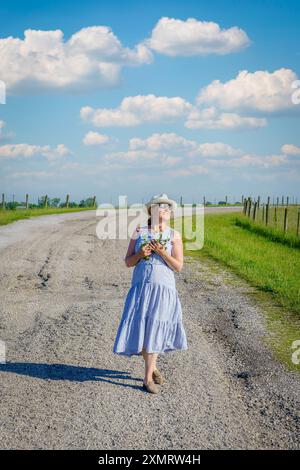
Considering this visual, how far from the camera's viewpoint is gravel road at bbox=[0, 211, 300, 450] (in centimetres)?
477

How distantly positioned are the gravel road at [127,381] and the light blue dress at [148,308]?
49 cm

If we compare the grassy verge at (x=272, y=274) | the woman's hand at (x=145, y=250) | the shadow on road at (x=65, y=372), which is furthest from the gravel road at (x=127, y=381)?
the woman's hand at (x=145, y=250)

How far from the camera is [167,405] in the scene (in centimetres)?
542

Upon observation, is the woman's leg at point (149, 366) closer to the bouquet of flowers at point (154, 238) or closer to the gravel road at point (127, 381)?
the gravel road at point (127, 381)

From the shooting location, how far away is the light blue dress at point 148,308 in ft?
19.0

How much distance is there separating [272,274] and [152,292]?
28.5 ft

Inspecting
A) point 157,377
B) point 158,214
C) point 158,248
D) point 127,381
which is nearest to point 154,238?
point 158,248

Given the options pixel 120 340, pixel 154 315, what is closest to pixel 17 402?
pixel 120 340

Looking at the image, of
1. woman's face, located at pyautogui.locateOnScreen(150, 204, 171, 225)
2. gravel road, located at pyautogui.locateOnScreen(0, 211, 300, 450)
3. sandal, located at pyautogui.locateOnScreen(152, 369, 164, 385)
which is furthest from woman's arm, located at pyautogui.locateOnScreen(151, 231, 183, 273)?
gravel road, located at pyautogui.locateOnScreen(0, 211, 300, 450)

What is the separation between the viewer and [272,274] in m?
14.0

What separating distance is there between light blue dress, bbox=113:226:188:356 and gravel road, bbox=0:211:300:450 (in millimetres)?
491

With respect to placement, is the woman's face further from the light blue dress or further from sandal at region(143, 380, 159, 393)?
sandal at region(143, 380, 159, 393)

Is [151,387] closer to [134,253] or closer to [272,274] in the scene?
[134,253]

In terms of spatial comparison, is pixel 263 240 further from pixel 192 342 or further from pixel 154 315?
pixel 154 315
